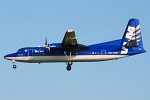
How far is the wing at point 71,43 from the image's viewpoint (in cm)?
3801

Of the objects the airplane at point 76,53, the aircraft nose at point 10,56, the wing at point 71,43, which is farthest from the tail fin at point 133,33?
the aircraft nose at point 10,56

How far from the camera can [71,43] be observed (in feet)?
133

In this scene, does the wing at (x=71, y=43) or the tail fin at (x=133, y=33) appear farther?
the tail fin at (x=133, y=33)

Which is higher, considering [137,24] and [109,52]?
[137,24]

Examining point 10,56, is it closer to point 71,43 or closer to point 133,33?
point 71,43

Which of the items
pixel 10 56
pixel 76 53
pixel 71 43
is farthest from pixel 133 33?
pixel 10 56

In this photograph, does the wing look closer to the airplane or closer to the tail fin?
the airplane

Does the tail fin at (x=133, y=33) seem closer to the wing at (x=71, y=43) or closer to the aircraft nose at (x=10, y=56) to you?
the wing at (x=71, y=43)

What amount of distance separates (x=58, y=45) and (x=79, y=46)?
2.56m

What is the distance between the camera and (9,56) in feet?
142

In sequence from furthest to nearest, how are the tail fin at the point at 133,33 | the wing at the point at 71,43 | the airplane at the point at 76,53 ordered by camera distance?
the tail fin at the point at 133,33 < the airplane at the point at 76,53 < the wing at the point at 71,43

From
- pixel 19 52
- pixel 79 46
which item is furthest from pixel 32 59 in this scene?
pixel 79 46

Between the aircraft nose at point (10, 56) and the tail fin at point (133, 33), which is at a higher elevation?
the tail fin at point (133, 33)

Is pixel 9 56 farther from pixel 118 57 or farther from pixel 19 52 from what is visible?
pixel 118 57
